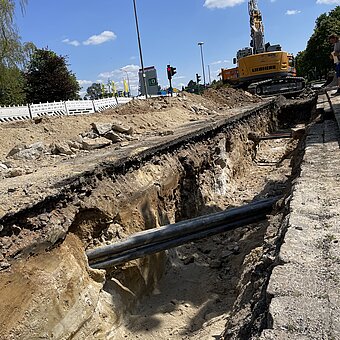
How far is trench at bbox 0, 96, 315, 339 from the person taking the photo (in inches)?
137

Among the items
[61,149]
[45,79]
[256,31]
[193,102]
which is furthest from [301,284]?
[45,79]

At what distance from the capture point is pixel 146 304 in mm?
4793

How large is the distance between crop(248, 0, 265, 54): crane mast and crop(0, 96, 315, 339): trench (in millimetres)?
18622

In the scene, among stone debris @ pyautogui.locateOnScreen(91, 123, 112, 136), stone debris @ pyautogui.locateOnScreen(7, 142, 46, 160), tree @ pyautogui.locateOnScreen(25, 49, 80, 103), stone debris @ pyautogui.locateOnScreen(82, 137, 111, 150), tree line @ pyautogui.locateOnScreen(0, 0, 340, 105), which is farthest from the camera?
tree @ pyautogui.locateOnScreen(25, 49, 80, 103)

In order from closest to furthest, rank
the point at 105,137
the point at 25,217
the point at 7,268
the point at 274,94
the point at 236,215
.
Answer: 1. the point at 7,268
2. the point at 25,217
3. the point at 236,215
4. the point at 105,137
5. the point at 274,94

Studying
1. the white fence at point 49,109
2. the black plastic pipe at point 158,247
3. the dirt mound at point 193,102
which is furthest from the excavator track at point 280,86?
the black plastic pipe at point 158,247

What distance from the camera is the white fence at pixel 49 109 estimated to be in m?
13.9

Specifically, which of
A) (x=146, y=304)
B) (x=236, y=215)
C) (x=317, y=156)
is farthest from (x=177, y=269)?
(x=317, y=156)

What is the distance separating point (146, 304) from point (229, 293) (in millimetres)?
1019

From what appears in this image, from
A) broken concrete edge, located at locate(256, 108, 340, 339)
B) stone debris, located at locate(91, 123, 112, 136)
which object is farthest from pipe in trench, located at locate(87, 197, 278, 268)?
stone debris, located at locate(91, 123, 112, 136)

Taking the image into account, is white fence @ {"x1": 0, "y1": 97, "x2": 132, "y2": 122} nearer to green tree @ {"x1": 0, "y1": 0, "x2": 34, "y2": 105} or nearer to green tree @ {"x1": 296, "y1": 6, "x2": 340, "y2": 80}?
green tree @ {"x1": 0, "y1": 0, "x2": 34, "y2": 105}

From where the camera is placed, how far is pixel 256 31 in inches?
969

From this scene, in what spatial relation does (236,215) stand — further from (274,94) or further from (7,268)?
(274,94)

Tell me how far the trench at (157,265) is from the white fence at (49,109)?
8600 mm
